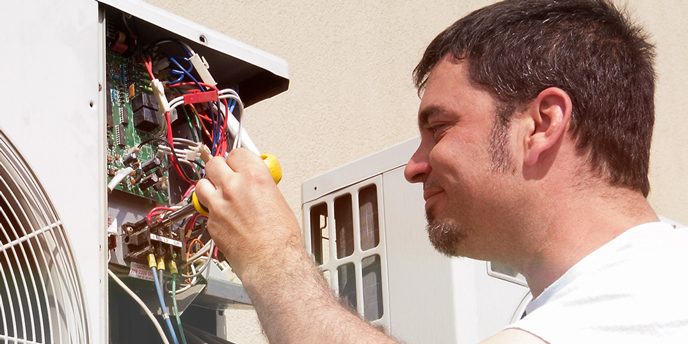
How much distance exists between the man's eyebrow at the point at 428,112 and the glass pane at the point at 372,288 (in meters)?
0.57

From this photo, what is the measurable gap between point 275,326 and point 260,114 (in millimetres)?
1459

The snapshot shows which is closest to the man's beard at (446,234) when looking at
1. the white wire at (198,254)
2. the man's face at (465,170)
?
the man's face at (465,170)

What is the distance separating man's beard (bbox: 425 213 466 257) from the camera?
0.94m

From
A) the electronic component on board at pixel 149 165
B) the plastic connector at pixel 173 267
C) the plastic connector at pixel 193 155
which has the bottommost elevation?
the plastic connector at pixel 173 267

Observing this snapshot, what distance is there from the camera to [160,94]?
114 cm

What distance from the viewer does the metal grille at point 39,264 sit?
32.4 inches

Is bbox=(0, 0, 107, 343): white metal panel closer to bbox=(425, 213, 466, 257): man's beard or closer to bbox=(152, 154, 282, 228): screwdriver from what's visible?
bbox=(152, 154, 282, 228): screwdriver

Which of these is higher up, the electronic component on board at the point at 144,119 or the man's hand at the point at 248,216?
the electronic component on board at the point at 144,119

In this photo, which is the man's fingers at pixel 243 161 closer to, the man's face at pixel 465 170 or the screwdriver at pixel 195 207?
the screwdriver at pixel 195 207

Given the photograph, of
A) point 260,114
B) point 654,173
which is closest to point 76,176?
point 260,114

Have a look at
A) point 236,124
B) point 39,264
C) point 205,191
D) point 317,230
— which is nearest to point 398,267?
point 317,230

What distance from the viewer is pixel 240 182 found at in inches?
34.7

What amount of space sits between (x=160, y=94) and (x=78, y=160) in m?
0.24

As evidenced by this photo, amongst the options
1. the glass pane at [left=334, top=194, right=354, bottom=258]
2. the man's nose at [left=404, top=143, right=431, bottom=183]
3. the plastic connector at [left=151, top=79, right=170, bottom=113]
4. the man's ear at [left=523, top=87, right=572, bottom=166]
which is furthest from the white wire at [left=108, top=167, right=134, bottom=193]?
the glass pane at [left=334, top=194, right=354, bottom=258]
